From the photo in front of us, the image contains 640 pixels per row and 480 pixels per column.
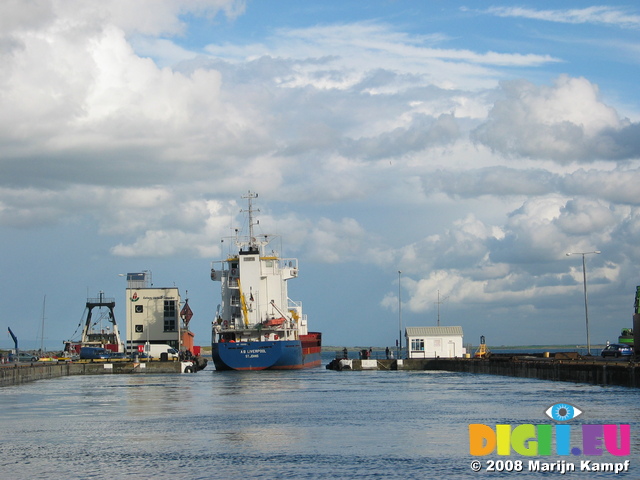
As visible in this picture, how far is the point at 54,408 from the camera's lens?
48562 millimetres

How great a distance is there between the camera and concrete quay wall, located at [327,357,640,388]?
56.7 metres

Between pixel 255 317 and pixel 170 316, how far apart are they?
28.7 meters

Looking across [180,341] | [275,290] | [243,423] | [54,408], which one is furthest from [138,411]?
[180,341]

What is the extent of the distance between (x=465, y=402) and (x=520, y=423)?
488 inches

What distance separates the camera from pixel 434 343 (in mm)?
96562

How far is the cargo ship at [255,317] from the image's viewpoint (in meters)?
88.7

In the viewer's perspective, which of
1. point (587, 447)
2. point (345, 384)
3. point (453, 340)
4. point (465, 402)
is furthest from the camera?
point (453, 340)

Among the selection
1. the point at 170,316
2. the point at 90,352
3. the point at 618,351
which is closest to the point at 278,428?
the point at 618,351

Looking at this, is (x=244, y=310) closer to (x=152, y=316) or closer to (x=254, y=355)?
(x=254, y=355)

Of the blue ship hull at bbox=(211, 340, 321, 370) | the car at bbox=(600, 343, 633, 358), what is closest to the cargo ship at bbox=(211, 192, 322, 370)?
the blue ship hull at bbox=(211, 340, 321, 370)

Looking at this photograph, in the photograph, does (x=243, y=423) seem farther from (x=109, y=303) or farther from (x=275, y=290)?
(x=109, y=303)

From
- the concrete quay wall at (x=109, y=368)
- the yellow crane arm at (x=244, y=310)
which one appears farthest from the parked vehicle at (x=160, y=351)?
the yellow crane arm at (x=244, y=310)

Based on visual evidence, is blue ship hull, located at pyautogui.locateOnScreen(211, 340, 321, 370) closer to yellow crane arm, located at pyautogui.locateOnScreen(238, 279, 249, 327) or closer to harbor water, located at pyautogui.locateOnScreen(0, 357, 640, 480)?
yellow crane arm, located at pyautogui.locateOnScreen(238, 279, 249, 327)

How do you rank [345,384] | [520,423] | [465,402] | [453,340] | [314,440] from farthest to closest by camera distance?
[453,340] < [345,384] < [465,402] < [520,423] < [314,440]
